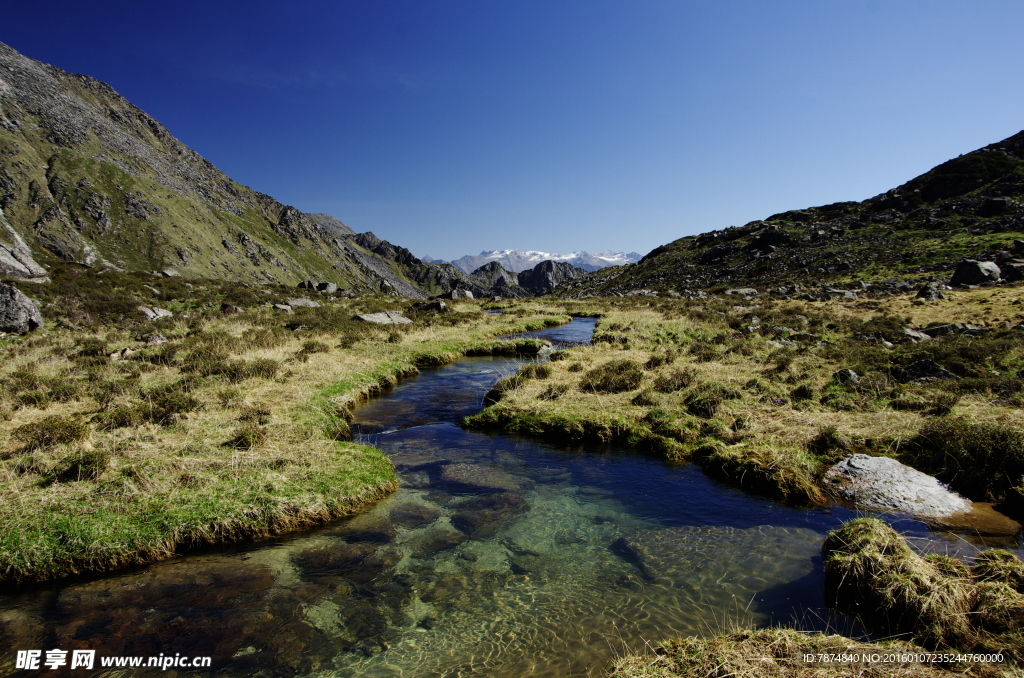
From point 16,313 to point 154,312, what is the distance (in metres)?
8.70

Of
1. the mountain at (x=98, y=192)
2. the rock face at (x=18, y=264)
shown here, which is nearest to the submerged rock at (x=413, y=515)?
the rock face at (x=18, y=264)

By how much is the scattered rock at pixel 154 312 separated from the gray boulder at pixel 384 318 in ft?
45.3

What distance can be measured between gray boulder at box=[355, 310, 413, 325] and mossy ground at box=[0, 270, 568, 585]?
1085cm

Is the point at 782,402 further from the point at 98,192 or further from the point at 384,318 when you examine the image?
the point at 98,192

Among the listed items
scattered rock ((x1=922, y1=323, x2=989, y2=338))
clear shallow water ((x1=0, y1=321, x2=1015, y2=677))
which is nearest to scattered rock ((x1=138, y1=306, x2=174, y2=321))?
clear shallow water ((x1=0, y1=321, x2=1015, y2=677))

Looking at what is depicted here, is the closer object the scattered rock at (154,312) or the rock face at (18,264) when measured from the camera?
the scattered rock at (154,312)

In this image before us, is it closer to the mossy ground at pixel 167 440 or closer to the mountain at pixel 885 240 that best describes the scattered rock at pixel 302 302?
the mossy ground at pixel 167 440

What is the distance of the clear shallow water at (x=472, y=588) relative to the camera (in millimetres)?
6996

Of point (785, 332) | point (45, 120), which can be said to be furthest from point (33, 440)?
point (45, 120)

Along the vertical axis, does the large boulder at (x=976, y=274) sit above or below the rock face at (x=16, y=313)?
below

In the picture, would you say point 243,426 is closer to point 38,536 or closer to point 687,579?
point 38,536

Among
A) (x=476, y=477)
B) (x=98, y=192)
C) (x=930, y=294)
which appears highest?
(x=98, y=192)

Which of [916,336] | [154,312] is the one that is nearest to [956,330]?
[916,336]

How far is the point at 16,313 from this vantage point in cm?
2517
